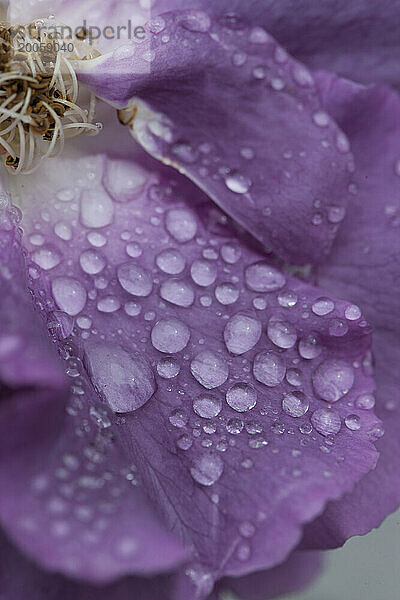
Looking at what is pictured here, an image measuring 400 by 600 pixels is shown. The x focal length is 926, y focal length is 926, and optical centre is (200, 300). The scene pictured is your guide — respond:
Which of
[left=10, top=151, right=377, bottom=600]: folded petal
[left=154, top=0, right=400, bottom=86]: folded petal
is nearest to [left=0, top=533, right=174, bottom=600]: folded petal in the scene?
[left=10, top=151, right=377, bottom=600]: folded petal

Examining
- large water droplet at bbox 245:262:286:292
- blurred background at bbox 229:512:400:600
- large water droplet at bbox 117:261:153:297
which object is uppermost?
large water droplet at bbox 117:261:153:297

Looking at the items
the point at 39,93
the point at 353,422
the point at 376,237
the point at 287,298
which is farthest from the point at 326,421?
the point at 39,93

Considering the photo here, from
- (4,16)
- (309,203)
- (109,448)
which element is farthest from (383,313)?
(4,16)

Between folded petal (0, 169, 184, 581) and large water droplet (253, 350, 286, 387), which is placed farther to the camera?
large water droplet (253, 350, 286, 387)

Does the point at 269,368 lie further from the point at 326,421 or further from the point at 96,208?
the point at 96,208

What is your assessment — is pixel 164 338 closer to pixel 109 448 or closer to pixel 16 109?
pixel 109 448

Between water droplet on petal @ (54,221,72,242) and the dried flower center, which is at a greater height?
the dried flower center

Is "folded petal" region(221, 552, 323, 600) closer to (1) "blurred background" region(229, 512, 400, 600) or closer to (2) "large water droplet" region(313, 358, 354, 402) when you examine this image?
(1) "blurred background" region(229, 512, 400, 600)

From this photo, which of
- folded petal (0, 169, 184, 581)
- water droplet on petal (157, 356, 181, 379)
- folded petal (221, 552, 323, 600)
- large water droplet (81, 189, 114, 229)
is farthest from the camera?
folded petal (221, 552, 323, 600)
